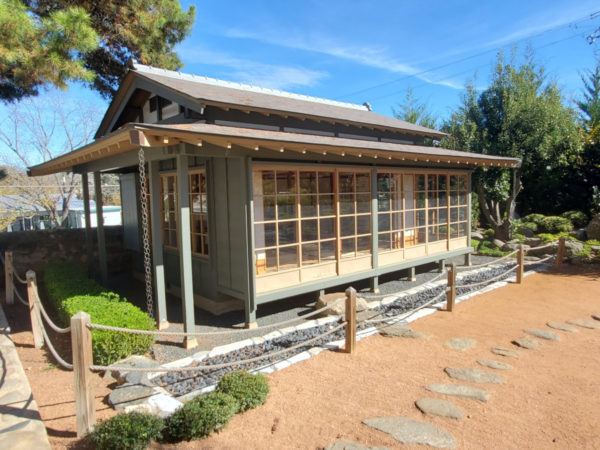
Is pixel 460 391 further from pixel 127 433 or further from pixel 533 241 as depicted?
pixel 533 241

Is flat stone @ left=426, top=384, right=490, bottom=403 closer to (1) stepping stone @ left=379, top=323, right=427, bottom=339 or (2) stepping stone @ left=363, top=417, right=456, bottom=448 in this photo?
(2) stepping stone @ left=363, top=417, right=456, bottom=448

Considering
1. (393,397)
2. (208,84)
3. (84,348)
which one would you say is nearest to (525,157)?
(208,84)

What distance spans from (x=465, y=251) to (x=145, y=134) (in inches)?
349

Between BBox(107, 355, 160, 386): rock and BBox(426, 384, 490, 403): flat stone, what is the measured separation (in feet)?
9.67

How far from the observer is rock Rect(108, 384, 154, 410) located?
3.58 metres

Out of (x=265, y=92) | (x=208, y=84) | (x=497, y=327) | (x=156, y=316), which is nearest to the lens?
(x=497, y=327)

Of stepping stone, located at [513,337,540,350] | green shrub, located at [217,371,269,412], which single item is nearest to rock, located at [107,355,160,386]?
green shrub, located at [217,371,269,412]

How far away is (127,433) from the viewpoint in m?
2.79

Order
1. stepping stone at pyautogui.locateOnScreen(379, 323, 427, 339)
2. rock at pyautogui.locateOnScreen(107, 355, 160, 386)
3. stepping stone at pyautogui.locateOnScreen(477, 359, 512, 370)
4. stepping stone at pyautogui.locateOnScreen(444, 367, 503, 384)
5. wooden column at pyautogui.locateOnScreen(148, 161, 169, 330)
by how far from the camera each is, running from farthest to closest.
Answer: wooden column at pyautogui.locateOnScreen(148, 161, 169, 330)
stepping stone at pyautogui.locateOnScreen(379, 323, 427, 339)
stepping stone at pyautogui.locateOnScreen(477, 359, 512, 370)
stepping stone at pyautogui.locateOnScreen(444, 367, 503, 384)
rock at pyautogui.locateOnScreen(107, 355, 160, 386)

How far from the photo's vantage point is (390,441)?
118 inches

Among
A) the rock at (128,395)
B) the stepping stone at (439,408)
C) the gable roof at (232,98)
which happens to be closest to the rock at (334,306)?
the stepping stone at (439,408)

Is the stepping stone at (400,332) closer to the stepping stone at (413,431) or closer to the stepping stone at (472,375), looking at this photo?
the stepping stone at (472,375)

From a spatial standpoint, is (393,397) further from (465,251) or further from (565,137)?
(565,137)

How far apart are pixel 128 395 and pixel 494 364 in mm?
4013
